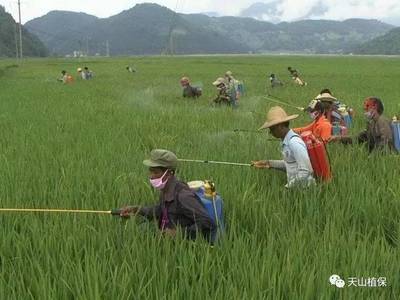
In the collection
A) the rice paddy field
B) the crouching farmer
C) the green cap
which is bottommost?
the rice paddy field

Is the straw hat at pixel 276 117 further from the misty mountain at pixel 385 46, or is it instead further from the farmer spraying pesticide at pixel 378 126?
the misty mountain at pixel 385 46

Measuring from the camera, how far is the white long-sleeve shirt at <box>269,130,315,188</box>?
3.83m

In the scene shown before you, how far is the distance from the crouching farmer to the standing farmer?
3.66 feet

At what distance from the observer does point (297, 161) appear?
386 centimetres

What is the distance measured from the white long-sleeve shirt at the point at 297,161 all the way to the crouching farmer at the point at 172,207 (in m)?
1.12

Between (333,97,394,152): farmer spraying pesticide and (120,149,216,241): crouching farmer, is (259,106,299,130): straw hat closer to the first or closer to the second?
(120,149,216,241): crouching farmer

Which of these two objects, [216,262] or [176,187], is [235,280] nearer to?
[216,262]

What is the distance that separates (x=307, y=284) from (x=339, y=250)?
0.54m

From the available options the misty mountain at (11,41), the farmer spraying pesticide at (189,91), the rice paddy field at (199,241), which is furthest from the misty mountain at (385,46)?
the rice paddy field at (199,241)

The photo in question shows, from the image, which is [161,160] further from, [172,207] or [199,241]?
[199,241]

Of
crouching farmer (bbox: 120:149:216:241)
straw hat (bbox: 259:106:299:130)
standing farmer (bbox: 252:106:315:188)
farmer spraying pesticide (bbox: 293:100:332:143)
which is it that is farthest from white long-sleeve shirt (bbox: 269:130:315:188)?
farmer spraying pesticide (bbox: 293:100:332:143)

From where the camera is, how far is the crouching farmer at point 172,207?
2.93 meters

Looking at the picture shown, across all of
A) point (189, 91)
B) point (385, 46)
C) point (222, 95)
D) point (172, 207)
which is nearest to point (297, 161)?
point (172, 207)

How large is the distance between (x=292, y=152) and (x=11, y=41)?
8617 centimetres
